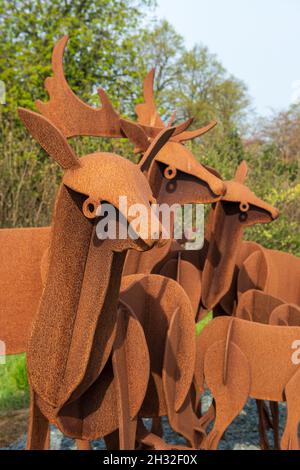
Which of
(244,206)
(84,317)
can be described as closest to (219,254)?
(244,206)

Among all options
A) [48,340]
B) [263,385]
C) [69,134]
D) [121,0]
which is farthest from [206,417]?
[121,0]

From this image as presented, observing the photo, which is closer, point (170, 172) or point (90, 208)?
point (90, 208)

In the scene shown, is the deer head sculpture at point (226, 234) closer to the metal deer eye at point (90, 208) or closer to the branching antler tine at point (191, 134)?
the branching antler tine at point (191, 134)

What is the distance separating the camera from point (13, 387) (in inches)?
160

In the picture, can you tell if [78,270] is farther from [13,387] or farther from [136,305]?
[13,387]

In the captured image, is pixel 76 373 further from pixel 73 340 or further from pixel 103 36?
pixel 103 36

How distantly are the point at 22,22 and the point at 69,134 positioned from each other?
1053cm

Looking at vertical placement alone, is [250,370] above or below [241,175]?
below

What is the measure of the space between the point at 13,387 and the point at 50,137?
3.32 m

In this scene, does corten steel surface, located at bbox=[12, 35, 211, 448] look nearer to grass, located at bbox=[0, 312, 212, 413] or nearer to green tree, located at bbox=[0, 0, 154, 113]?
grass, located at bbox=[0, 312, 212, 413]

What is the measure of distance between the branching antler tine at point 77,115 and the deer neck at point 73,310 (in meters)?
1.09

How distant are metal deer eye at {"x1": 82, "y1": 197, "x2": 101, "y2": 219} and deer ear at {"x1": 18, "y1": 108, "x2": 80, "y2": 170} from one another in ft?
0.31

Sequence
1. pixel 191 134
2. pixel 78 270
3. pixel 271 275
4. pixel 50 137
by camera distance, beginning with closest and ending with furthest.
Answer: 1. pixel 50 137
2. pixel 78 270
3. pixel 271 275
4. pixel 191 134

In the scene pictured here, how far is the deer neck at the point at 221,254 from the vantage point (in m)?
2.26
